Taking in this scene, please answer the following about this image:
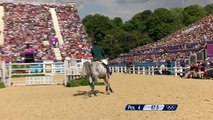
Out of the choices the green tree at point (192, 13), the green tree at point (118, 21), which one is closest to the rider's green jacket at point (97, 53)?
the green tree at point (192, 13)

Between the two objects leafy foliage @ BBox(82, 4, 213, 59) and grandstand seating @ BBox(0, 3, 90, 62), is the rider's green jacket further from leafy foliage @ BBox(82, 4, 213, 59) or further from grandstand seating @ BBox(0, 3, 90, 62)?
leafy foliage @ BBox(82, 4, 213, 59)

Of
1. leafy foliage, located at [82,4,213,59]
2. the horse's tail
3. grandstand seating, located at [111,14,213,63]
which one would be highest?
leafy foliage, located at [82,4,213,59]

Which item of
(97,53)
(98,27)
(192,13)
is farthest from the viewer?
(192,13)

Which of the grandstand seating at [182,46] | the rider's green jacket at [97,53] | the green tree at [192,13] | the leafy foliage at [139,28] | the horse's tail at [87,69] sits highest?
the green tree at [192,13]

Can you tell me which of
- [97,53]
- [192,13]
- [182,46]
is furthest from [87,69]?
[192,13]

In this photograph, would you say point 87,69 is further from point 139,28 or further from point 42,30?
point 139,28

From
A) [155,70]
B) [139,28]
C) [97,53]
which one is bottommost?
[155,70]

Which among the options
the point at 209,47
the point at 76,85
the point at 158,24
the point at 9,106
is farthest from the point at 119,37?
the point at 9,106

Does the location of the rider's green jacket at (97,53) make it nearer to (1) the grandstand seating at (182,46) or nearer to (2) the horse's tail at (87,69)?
(2) the horse's tail at (87,69)

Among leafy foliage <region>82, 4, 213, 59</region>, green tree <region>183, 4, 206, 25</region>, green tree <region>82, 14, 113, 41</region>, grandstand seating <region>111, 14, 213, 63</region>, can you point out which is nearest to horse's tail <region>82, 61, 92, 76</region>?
grandstand seating <region>111, 14, 213, 63</region>

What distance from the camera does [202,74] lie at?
25.4 metres

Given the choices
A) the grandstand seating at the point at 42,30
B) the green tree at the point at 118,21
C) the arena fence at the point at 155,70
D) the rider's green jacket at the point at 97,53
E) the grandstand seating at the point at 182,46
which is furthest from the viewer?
the green tree at the point at 118,21

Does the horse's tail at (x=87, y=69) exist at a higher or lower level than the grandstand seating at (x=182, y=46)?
lower

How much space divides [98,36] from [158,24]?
14998mm
